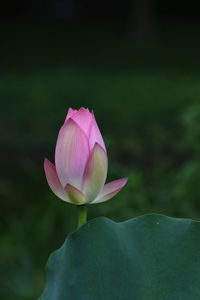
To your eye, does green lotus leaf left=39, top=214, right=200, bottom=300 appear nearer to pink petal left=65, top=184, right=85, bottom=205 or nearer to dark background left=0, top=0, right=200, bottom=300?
pink petal left=65, top=184, right=85, bottom=205

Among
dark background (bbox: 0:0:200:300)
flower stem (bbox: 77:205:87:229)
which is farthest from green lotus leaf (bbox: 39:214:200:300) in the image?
dark background (bbox: 0:0:200:300)

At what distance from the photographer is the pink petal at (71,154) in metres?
0.77

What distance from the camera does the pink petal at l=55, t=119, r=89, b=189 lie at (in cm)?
77

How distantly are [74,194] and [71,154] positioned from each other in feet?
0.14

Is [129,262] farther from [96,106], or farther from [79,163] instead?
[96,106]

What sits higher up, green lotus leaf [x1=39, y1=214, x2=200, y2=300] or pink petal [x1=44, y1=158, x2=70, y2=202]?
pink petal [x1=44, y1=158, x2=70, y2=202]

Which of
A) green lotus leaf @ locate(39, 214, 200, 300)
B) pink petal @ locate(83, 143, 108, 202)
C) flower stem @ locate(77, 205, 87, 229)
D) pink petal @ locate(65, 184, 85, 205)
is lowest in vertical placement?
green lotus leaf @ locate(39, 214, 200, 300)

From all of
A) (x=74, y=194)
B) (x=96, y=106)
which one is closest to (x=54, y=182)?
(x=74, y=194)

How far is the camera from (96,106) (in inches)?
314

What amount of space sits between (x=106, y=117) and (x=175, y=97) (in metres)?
1.24

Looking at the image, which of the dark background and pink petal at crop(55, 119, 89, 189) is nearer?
pink petal at crop(55, 119, 89, 189)

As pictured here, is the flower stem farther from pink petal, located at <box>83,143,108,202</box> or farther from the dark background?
the dark background

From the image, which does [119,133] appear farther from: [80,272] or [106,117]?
[80,272]

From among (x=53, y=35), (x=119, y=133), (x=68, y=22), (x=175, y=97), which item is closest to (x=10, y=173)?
(x=119, y=133)
